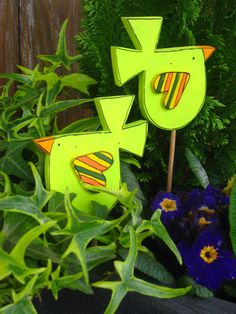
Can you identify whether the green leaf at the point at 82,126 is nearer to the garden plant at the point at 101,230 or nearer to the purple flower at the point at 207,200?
the garden plant at the point at 101,230

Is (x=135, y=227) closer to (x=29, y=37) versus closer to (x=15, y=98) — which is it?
(x=15, y=98)

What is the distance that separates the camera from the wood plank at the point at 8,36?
5.27 feet

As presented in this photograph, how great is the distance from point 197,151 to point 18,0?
79 centimetres

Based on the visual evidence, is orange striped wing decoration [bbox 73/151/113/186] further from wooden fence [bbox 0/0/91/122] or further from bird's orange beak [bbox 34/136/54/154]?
wooden fence [bbox 0/0/91/122]

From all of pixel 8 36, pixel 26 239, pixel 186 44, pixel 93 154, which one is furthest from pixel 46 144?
pixel 8 36

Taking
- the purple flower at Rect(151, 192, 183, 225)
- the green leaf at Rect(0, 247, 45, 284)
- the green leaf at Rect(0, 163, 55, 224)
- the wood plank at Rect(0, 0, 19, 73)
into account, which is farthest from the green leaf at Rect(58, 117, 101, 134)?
the wood plank at Rect(0, 0, 19, 73)

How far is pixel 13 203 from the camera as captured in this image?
2.76 ft

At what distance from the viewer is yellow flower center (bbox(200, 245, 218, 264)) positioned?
1.02m

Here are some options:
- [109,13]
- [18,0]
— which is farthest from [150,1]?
[18,0]

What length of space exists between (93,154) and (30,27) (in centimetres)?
82

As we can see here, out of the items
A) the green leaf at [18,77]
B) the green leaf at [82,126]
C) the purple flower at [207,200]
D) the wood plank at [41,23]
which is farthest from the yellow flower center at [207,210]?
the wood plank at [41,23]

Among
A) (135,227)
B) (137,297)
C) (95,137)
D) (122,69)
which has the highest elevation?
(122,69)

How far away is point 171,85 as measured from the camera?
1087mm

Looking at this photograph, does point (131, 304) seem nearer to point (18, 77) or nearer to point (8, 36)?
point (18, 77)
